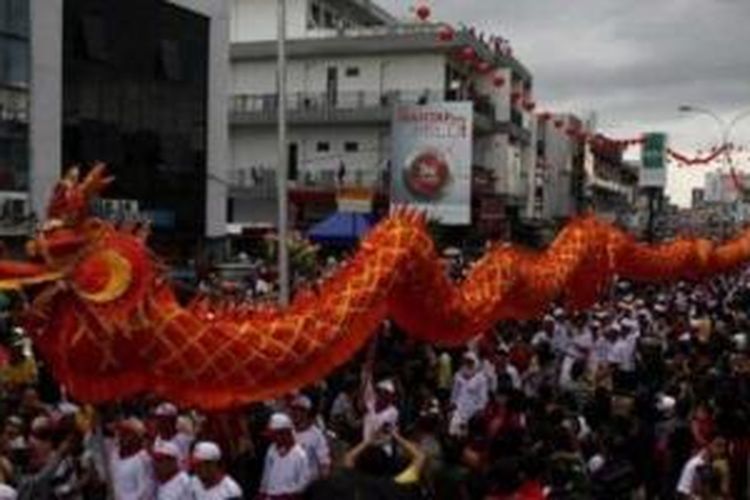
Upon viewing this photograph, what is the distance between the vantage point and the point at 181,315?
32.8 feet

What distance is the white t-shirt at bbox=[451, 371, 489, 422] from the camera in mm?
15148

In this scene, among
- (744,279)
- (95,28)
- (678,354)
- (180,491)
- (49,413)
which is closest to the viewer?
(180,491)

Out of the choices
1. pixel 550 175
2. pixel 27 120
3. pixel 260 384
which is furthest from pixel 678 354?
pixel 550 175

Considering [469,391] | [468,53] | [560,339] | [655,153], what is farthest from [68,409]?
[655,153]

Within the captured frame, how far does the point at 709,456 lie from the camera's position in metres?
9.97

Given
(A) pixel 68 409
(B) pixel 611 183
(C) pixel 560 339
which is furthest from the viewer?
(B) pixel 611 183

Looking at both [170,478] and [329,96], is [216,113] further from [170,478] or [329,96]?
[170,478]

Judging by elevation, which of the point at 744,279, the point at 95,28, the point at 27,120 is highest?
the point at 95,28

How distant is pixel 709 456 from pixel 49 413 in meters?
5.03

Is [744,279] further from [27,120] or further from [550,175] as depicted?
[550,175]

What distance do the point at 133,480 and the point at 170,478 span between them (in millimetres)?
484

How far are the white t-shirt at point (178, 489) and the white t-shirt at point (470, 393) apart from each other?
5.97 m

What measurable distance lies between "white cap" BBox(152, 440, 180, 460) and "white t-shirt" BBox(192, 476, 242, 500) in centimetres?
32

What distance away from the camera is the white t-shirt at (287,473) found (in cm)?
1031
